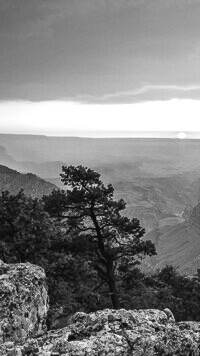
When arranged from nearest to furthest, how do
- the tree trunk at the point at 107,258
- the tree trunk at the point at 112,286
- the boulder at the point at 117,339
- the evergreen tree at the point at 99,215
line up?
the boulder at the point at 117,339 < the tree trunk at the point at 112,286 < the evergreen tree at the point at 99,215 < the tree trunk at the point at 107,258

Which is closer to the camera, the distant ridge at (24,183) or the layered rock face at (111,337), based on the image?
the layered rock face at (111,337)

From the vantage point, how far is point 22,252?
21.6 metres

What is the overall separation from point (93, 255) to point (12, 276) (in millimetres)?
15457

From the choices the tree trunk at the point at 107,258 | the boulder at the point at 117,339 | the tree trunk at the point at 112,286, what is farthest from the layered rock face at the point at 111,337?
the tree trunk at the point at 107,258

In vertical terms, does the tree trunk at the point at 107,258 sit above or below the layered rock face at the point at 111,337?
below

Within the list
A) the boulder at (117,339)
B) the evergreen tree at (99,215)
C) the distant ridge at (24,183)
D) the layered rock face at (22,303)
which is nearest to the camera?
the boulder at (117,339)

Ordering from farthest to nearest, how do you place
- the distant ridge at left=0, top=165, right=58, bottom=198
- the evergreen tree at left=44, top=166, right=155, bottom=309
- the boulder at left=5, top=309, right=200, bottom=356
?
the distant ridge at left=0, top=165, right=58, bottom=198 < the evergreen tree at left=44, top=166, right=155, bottom=309 < the boulder at left=5, top=309, right=200, bottom=356

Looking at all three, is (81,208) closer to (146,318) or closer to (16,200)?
(16,200)

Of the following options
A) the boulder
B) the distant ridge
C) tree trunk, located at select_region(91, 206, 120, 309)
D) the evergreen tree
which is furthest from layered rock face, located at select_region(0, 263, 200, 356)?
the distant ridge

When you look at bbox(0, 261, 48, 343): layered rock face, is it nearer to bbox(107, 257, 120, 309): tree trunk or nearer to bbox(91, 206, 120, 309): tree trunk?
bbox(107, 257, 120, 309): tree trunk

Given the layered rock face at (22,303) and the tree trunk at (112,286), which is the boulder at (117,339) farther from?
the tree trunk at (112,286)

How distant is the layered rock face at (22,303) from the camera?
34.4 feet

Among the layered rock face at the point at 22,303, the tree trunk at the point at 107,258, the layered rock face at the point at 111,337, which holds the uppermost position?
the layered rock face at the point at 111,337

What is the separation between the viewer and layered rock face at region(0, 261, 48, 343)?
34.4ft
